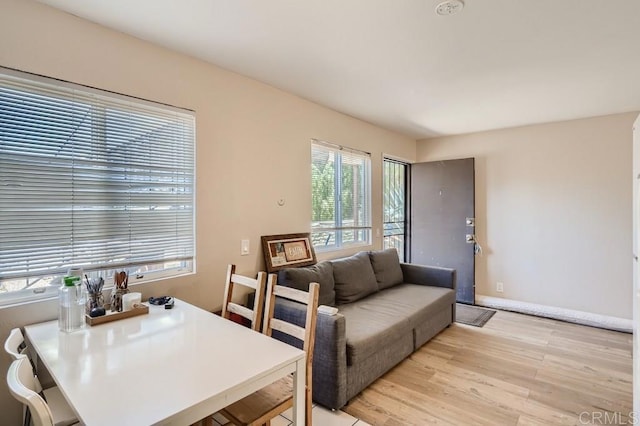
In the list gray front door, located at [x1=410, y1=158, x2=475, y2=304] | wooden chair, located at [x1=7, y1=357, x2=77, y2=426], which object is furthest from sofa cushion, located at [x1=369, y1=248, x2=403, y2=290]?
wooden chair, located at [x1=7, y1=357, x2=77, y2=426]

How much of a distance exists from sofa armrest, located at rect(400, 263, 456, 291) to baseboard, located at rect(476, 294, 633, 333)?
1.18 metres

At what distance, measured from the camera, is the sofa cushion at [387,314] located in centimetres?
231

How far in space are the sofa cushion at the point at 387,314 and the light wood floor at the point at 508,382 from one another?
314mm

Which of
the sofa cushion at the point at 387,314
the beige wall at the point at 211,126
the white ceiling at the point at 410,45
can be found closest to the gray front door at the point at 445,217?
the sofa cushion at the point at 387,314

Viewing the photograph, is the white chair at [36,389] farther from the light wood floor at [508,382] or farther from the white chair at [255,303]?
the light wood floor at [508,382]

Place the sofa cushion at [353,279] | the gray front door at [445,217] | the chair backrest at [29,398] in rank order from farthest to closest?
the gray front door at [445,217], the sofa cushion at [353,279], the chair backrest at [29,398]

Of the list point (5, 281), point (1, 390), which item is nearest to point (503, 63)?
point (5, 281)

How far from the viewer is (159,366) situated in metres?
1.25

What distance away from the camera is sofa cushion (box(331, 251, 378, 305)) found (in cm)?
313

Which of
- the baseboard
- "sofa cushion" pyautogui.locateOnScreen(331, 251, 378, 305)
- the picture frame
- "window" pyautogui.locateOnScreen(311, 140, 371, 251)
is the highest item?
"window" pyautogui.locateOnScreen(311, 140, 371, 251)

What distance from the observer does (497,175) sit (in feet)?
14.8

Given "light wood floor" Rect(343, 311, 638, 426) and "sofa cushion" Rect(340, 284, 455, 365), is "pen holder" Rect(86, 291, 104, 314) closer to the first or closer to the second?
"sofa cushion" Rect(340, 284, 455, 365)

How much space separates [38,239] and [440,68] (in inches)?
113

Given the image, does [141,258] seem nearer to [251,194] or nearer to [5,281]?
[5,281]
